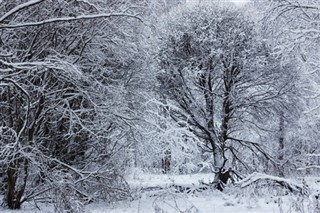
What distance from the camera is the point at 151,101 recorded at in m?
11.2

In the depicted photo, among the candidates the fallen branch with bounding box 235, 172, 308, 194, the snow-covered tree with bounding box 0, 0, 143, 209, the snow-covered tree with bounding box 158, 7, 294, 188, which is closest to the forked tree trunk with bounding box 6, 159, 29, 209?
the snow-covered tree with bounding box 0, 0, 143, 209

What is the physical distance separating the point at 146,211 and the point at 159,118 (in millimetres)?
3781

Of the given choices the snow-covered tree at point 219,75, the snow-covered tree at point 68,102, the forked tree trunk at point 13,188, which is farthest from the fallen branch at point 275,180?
the forked tree trunk at point 13,188

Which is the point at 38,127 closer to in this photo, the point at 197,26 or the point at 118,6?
the point at 118,6

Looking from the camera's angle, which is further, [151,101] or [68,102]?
[151,101]

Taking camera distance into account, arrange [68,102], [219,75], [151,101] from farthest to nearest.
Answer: [219,75], [151,101], [68,102]

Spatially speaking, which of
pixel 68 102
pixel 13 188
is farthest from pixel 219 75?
pixel 13 188

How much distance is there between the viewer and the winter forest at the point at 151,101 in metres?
8.12

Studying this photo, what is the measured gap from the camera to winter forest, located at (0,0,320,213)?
8117 millimetres

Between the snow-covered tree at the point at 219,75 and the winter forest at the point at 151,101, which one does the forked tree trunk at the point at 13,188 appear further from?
the snow-covered tree at the point at 219,75

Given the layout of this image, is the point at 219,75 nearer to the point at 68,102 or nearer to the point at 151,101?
the point at 151,101

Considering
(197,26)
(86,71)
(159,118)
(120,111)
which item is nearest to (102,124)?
(120,111)

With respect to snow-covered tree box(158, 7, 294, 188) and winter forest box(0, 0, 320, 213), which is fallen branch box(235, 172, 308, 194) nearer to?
winter forest box(0, 0, 320, 213)

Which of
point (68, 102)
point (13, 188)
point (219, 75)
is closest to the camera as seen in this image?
point (13, 188)
